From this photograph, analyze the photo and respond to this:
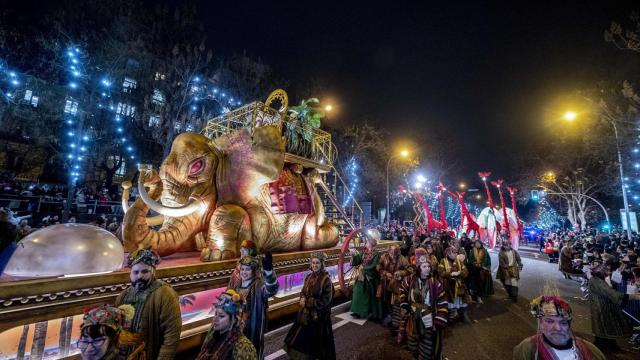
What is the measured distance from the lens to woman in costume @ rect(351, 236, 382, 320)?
575 cm

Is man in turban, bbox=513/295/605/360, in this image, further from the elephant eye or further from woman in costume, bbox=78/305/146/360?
the elephant eye

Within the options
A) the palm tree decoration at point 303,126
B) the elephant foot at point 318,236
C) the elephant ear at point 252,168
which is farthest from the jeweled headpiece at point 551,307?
the palm tree decoration at point 303,126

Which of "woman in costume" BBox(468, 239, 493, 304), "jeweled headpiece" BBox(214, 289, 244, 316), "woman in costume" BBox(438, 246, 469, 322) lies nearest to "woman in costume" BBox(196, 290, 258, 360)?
"jeweled headpiece" BBox(214, 289, 244, 316)

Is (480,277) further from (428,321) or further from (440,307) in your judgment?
(428,321)

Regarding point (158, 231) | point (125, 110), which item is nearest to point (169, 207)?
point (158, 231)

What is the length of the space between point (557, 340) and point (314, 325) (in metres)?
2.60

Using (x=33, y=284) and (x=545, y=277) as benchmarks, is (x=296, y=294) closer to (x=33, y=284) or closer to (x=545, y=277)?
(x=33, y=284)

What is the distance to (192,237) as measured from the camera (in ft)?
17.4

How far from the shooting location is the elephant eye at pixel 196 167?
515 centimetres

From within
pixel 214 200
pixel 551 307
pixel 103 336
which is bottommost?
pixel 103 336

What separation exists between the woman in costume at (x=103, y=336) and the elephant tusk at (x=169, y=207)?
A: 105 inches

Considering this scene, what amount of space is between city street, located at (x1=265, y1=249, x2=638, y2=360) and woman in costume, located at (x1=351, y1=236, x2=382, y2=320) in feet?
0.70

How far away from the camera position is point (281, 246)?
627 centimetres

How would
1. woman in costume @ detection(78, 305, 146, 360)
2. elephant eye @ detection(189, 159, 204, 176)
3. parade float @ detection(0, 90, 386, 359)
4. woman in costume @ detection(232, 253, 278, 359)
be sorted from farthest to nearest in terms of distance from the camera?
1. elephant eye @ detection(189, 159, 204, 176)
2. woman in costume @ detection(232, 253, 278, 359)
3. parade float @ detection(0, 90, 386, 359)
4. woman in costume @ detection(78, 305, 146, 360)
